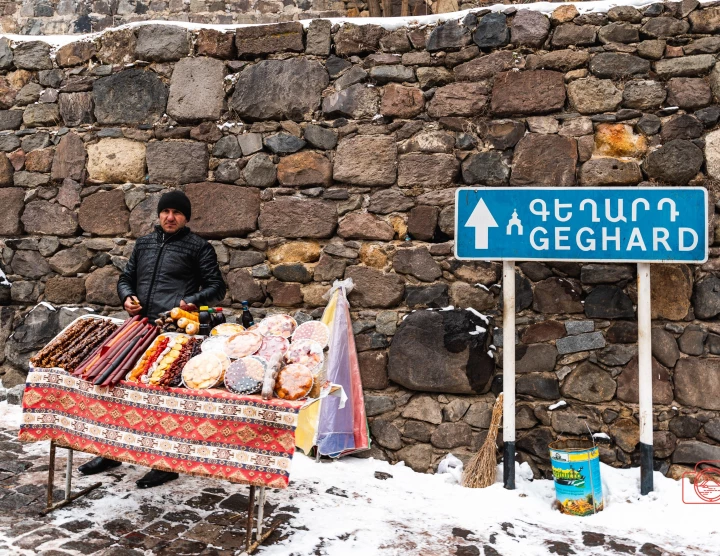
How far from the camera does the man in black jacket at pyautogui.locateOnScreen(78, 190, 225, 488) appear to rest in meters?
3.56

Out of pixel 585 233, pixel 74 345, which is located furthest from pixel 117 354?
pixel 585 233

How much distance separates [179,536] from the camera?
2807 millimetres

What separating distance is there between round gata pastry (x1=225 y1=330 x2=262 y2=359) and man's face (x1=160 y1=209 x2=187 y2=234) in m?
1.07

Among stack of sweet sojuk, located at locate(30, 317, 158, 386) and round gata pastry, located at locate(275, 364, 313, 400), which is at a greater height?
Result: stack of sweet sojuk, located at locate(30, 317, 158, 386)

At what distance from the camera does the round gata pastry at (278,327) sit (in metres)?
A: 2.98

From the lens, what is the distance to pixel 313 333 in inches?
117

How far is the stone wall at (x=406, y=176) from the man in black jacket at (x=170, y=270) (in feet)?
1.83

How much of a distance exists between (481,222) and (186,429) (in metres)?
1.99

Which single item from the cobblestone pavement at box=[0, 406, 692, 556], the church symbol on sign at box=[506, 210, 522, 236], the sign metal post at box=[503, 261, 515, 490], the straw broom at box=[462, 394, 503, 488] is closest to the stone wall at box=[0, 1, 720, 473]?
the straw broom at box=[462, 394, 503, 488]

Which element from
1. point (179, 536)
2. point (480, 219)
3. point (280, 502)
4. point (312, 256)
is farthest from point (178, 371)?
point (480, 219)

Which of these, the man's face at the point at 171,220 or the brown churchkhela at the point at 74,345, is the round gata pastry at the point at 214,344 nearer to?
the brown churchkhela at the point at 74,345

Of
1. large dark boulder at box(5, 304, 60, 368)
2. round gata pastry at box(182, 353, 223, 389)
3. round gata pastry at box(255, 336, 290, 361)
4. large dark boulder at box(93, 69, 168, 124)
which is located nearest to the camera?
round gata pastry at box(182, 353, 223, 389)

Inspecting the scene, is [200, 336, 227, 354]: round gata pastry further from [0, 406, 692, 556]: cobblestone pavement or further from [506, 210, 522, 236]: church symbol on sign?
[506, 210, 522, 236]: church symbol on sign

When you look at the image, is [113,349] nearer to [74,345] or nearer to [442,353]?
[74,345]
